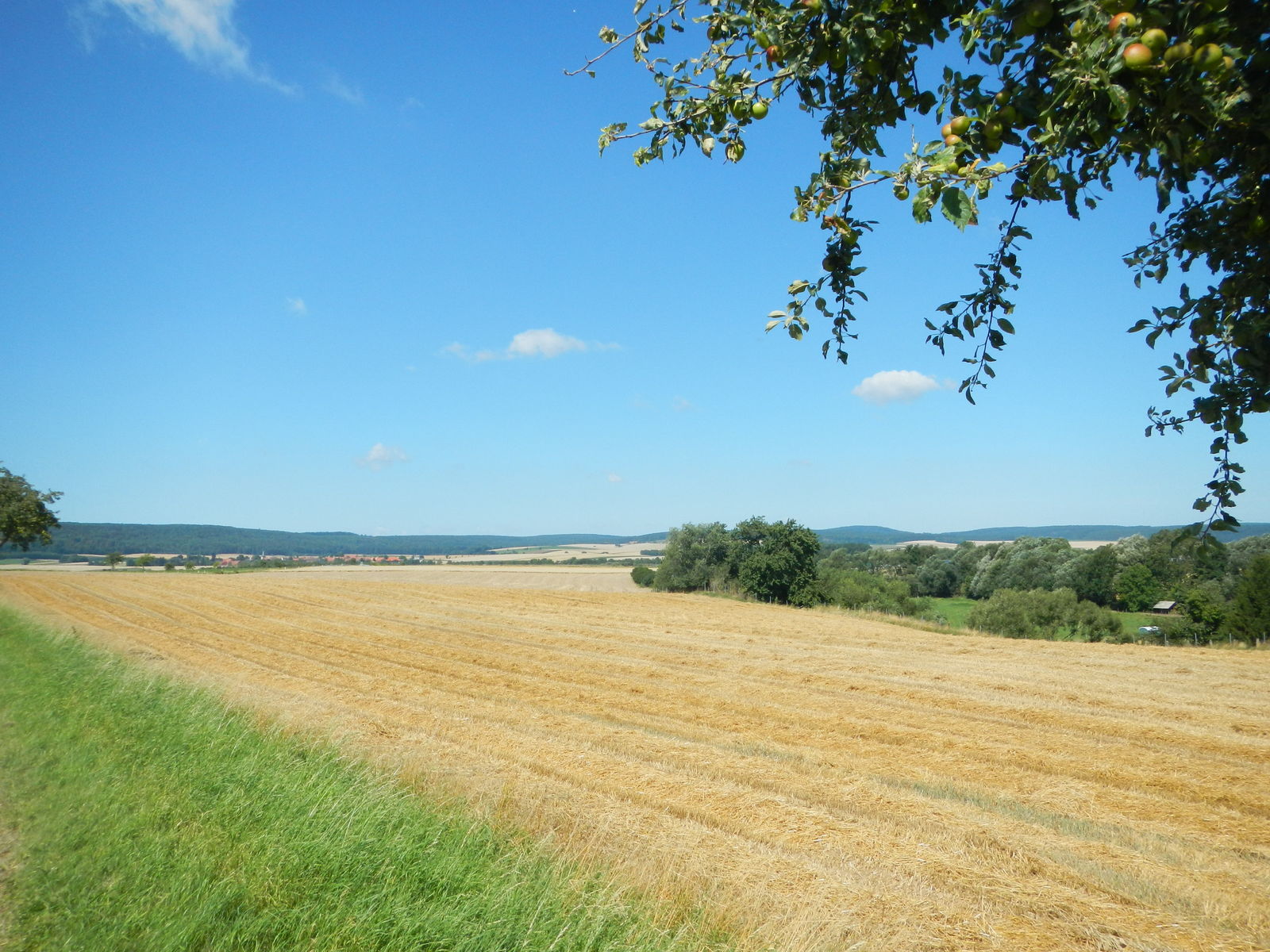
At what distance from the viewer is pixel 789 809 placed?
6715mm

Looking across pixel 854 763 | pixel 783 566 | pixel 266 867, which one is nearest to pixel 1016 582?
pixel 783 566

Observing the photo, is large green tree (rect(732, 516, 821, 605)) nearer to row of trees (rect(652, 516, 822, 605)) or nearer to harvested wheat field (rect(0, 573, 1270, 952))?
row of trees (rect(652, 516, 822, 605))

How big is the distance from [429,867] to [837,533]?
145723 millimetres

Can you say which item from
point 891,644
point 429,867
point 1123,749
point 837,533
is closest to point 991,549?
point 891,644

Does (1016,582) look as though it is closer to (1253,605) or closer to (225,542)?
(1253,605)

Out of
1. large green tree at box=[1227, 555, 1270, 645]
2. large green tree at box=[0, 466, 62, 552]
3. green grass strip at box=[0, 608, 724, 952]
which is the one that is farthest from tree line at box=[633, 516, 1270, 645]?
large green tree at box=[0, 466, 62, 552]

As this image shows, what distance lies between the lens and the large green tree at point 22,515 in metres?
31.3

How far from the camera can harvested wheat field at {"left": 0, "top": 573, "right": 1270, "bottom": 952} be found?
15.9ft

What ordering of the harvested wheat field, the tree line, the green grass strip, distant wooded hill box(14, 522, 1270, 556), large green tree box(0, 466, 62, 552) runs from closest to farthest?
the green grass strip
the harvested wheat field
the tree line
large green tree box(0, 466, 62, 552)
distant wooded hill box(14, 522, 1270, 556)

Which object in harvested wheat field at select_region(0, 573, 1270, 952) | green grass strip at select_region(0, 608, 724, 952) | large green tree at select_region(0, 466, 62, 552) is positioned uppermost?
large green tree at select_region(0, 466, 62, 552)

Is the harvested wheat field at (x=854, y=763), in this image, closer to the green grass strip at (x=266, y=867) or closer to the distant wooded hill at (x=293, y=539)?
the green grass strip at (x=266, y=867)

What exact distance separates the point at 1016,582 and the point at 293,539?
14336 cm

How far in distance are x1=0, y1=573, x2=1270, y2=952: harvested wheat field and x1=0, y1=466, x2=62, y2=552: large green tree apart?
52.2ft

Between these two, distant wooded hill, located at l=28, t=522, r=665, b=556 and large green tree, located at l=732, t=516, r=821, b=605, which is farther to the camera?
distant wooded hill, located at l=28, t=522, r=665, b=556
